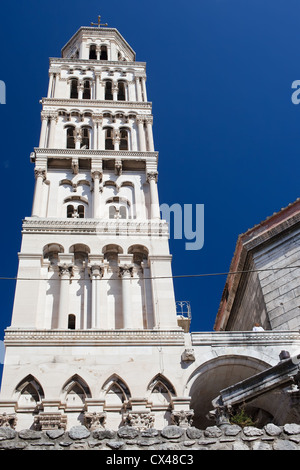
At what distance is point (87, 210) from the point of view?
2605 centimetres

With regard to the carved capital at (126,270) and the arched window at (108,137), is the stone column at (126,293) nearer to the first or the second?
the carved capital at (126,270)

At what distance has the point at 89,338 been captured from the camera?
19406mm

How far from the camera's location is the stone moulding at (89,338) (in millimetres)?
19219

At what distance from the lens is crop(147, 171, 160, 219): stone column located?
83.5 ft

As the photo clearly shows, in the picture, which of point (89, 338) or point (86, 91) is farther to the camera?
point (86, 91)

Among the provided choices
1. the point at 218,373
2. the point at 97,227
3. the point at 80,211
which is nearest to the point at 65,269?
the point at 97,227

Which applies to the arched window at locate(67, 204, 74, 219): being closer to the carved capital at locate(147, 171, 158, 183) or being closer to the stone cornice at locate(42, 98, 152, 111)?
the carved capital at locate(147, 171, 158, 183)

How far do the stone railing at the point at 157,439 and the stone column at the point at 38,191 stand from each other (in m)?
14.5

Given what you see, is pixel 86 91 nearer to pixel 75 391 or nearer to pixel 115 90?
pixel 115 90

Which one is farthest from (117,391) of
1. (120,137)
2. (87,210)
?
(120,137)

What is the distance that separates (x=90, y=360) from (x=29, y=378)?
78.8 inches

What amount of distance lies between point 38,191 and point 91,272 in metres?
5.51

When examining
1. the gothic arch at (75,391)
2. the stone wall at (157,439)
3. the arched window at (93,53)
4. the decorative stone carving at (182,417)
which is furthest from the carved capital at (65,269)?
the arched window at (93,53)

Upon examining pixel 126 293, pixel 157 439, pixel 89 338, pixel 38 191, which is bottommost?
pixel 157 439
